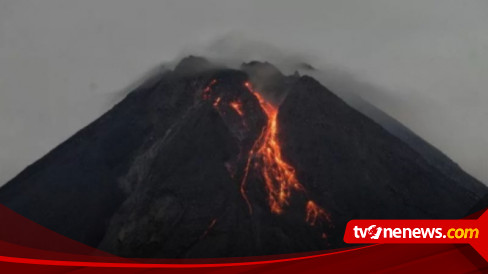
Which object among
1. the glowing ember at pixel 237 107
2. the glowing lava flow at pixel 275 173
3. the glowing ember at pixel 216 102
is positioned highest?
the glowing ember at pixel 216 102

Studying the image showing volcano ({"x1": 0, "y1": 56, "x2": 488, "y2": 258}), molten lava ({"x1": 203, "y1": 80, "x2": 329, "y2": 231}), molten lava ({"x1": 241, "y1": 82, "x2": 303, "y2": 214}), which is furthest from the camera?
molten lava ({"x1": 241, "y1": 82, "x2": 303, "y2": 214})

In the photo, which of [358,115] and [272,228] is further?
[358,115]

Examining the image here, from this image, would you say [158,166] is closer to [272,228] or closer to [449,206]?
[272,228]

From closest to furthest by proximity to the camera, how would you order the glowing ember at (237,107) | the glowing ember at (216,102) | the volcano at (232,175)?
the volcano at (232,175) < the glowing ember at (237,107) < the glowing ember at (216,102)

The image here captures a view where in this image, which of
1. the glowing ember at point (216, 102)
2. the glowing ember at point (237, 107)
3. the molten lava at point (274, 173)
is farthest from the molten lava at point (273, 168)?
the glowing ember at point (216, 102)

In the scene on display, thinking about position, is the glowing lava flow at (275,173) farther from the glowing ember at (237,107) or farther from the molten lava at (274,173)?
the glowing ember at (237,107)

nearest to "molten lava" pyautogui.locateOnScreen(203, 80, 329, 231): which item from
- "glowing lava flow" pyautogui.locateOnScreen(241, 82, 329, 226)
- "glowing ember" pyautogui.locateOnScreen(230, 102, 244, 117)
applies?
"glowing lava flow" pyautogui.locateOnScreen(241, 82, 329, 226)

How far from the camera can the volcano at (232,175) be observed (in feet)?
114

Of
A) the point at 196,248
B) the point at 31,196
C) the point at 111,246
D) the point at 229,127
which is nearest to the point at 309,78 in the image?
the point at 229,127

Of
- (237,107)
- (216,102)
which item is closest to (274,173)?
(237,107)

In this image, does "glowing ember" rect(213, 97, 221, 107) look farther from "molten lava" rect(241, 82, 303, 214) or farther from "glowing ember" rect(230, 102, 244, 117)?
"molten lava" rect(241, 82, 303, 214)

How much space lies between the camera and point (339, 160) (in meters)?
39.2

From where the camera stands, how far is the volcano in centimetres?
3475

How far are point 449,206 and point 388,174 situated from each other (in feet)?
18.6
